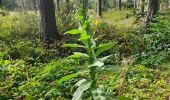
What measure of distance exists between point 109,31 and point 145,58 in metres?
3.24

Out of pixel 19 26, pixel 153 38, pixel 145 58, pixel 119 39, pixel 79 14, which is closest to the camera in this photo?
pixel 79 14

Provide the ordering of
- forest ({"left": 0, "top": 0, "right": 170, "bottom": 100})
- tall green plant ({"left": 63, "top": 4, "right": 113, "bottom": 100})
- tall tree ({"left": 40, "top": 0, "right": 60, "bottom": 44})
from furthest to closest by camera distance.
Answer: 1. tall tree ({"left": 40, "top": 0, "right": 60, "bottom": 44})
2. forest ({"left": 0, "top": 0, "right": 170, "bottom": 100})
3. tall green plant ({"left": 63, "top": 4, "right": 113, "bottom": 100})

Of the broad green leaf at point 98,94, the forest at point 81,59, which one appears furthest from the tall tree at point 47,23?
the broad green leaf at point 98,94

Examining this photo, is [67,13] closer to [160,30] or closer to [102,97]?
[160,30]

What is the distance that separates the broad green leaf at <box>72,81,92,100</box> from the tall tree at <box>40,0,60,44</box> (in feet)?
22.3

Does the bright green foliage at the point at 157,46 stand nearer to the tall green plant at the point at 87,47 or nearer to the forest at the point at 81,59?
the forest at the point at 81,59

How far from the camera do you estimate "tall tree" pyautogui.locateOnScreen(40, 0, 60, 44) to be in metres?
10.9

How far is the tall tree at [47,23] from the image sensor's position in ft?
35.7

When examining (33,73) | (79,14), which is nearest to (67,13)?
(33,73)

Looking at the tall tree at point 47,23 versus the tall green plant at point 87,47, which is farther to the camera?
the tall tree at point 47,23

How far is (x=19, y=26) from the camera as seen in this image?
1273 centimetres

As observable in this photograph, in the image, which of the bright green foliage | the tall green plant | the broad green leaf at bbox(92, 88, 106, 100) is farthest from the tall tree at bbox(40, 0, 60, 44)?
the broad green leaf at bbox(92, 88, 106, 100)

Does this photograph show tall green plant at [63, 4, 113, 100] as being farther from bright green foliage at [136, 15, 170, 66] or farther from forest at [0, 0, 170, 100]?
bright green foliage at [136, 15, 170, 66]

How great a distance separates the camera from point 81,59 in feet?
29.0
